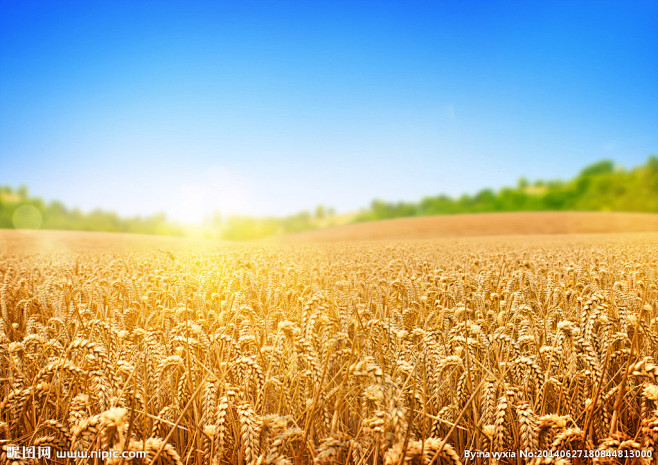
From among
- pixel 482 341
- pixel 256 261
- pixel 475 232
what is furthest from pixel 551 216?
pixel 482 341

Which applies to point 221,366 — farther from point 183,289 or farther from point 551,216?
point 551,216

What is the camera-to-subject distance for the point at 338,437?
2.30 metres

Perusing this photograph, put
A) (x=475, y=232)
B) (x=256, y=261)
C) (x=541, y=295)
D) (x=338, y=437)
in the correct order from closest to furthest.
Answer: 1. (x=338, y=437)
2. (x=541, y=295)
3. (x=256, y=261)
4. (x=475, y=232)

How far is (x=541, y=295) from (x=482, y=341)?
2.94m
